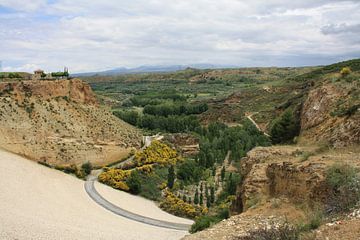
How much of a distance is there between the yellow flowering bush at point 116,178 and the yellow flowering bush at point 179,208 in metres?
5.20

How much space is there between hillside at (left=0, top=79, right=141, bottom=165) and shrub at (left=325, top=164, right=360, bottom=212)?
31461mm

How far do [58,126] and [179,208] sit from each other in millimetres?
18061

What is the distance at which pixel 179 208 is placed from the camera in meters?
31.7

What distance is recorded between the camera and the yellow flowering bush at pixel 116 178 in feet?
122

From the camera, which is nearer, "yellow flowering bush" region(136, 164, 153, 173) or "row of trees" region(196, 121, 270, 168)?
"yellow flowering bush" region(136, 164, 153, 173)

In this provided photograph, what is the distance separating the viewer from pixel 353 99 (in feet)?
82.6

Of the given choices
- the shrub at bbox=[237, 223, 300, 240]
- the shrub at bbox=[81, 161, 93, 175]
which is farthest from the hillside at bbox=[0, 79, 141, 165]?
the shrub at bbox=[237, 223, 300, 240]

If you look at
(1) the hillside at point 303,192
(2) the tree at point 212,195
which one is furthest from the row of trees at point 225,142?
(1) the hillside at point 303,192

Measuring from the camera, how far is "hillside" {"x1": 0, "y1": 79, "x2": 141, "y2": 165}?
39.5 m

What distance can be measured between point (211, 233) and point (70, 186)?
2449 centimetres

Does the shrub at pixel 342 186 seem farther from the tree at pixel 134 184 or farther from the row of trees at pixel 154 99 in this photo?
the row of trees at pixel 154 99

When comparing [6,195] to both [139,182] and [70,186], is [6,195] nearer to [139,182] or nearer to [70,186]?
[70,186]

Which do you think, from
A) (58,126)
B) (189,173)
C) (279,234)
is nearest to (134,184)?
(189,173)

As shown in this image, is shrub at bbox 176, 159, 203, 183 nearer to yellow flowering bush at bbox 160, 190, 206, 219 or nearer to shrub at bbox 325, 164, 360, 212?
yellow flowering bush at bbox 160, 190, 206, 219
